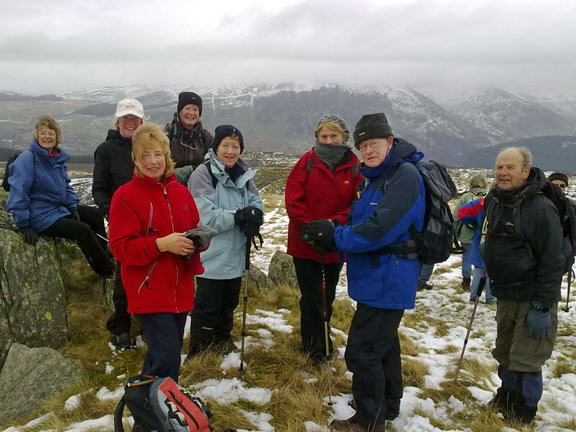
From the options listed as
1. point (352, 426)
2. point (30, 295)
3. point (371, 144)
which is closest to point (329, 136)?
point (371, 144)

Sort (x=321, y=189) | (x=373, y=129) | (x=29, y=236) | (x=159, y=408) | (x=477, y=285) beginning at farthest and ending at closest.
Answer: (x=477, y=285), (x=29, y=236), (x=321, y=189), (x=373, y=129), (x=159, y=408)

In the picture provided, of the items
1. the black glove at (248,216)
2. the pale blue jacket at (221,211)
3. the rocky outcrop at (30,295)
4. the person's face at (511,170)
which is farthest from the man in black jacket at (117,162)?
the person's face at (511,170)

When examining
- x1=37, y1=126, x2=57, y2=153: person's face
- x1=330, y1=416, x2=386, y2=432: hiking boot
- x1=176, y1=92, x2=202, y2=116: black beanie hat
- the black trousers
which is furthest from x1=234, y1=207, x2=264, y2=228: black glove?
x1=37, y1=126, x2=57, y2=153: person's face

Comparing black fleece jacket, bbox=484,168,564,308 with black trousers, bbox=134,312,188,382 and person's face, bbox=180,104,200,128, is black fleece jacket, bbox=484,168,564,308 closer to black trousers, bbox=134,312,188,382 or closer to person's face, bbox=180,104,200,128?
black trousers, bbox=134,312,188,382

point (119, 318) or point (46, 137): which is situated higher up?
point (46, 137)

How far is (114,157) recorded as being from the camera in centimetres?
545

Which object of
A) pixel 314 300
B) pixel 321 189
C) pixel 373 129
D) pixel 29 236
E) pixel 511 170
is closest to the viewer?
pixel 373 129

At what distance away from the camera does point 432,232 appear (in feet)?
→ 12.0

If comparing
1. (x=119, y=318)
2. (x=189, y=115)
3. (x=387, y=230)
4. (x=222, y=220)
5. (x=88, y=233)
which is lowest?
(x=119, y=318)

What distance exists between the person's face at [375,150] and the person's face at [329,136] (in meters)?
1.10

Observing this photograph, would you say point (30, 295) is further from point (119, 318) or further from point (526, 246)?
point (526, 246)

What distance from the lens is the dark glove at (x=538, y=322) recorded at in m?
4.15

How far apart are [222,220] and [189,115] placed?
88.0 inches

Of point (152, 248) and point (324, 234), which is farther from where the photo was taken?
point (324, 234)
